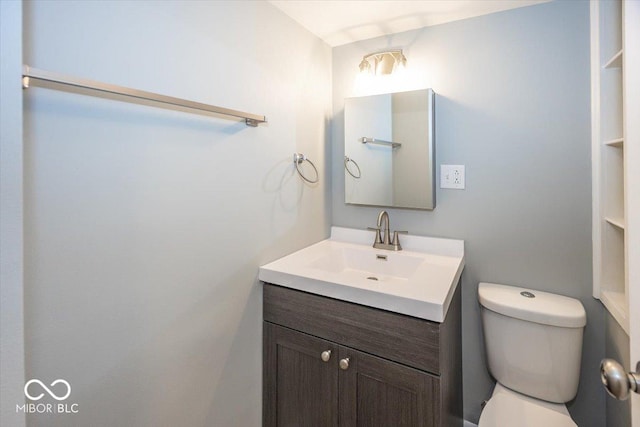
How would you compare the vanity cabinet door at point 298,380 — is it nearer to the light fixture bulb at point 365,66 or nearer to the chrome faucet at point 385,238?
the chrome faucet at point 385,238

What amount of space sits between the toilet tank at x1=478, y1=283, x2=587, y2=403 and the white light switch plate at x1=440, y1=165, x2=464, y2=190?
1.86 feet

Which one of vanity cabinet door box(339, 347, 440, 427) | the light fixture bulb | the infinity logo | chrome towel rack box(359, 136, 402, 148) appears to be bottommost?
vanity cabinet door box(339, 347, 440, 427)

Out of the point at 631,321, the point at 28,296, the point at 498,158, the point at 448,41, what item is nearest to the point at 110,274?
the point at 28,296

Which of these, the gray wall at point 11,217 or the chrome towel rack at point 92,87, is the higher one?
the chrome towel rack at point 92,87

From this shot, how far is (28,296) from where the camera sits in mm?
731

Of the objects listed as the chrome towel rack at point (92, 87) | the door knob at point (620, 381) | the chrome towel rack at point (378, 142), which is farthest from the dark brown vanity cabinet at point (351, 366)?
the chrome towel rack at point (378, 142)

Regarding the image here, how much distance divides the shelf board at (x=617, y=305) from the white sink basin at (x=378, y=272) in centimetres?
53

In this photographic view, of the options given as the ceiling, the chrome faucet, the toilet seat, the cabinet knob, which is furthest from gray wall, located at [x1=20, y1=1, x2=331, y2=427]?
the toilet seat

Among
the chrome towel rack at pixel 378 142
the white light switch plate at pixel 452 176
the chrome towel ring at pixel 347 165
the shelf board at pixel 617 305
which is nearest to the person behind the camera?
the shelf board at pixel 617 305

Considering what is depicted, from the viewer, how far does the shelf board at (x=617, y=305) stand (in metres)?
1.04

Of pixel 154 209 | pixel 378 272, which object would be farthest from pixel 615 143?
pixel 154 209

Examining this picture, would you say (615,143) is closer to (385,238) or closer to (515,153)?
(515,153)

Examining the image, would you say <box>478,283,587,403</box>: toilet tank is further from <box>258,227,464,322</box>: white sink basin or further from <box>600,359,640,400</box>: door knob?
<box>600,359,640,400</box>: door knob

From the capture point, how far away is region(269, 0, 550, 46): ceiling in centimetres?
142
